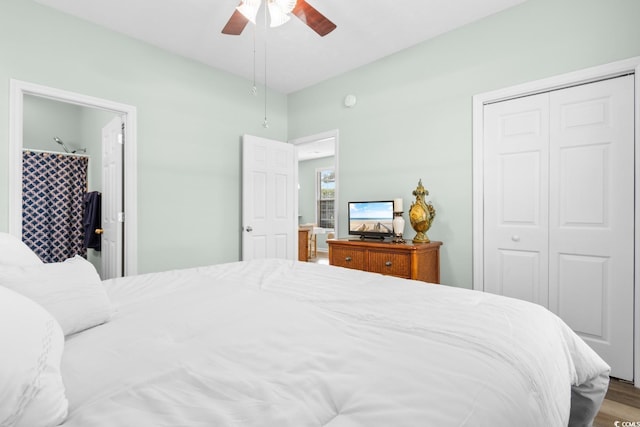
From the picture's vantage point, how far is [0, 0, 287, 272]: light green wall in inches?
98.3

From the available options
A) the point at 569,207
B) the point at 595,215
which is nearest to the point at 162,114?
the point at 569,207

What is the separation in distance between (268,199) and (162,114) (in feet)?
4.80

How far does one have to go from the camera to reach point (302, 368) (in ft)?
2.61

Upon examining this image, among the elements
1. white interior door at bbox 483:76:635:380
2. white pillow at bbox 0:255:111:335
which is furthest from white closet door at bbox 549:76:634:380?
white pillow at bbox 0:255:111:335

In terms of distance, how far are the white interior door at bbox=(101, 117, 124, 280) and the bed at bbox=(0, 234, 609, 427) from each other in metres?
1.85

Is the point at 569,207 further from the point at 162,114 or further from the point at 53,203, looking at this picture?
the point at 53,203

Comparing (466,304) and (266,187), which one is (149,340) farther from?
(266,187)

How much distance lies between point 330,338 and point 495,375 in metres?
0.44

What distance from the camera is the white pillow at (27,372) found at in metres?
0.53

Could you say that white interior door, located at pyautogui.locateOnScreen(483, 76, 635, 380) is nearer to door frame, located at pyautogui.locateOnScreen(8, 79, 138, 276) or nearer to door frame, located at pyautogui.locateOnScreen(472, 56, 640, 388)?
door frame, located at pyautogui.locateOnScreen(472, 56, 640, 388)

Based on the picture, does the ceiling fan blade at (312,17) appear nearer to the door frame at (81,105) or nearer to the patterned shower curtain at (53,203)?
the door frame at (81,105)

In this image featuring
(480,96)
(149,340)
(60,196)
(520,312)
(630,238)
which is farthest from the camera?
(60,196)

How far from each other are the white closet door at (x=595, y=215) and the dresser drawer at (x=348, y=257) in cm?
154

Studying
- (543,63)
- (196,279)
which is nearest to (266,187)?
(196,279)
